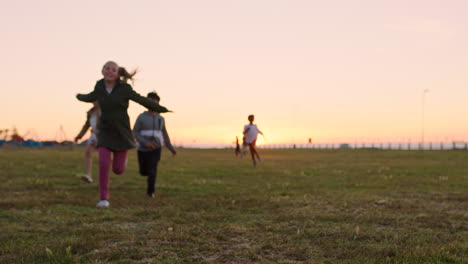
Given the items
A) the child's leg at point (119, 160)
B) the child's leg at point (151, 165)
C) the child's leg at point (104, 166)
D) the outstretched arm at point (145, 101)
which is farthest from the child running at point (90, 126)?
the child's leg at point (151, 165)

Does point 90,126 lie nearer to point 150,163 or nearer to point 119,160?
point 119,160

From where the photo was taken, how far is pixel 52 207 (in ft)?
24.0

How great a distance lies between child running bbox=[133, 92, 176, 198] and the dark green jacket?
47.9 inches

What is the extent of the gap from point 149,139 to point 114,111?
154 cm

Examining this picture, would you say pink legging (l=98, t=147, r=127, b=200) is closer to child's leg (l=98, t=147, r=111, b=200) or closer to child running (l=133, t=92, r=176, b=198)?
child's leg (l=98, t=147, r=111, b=200)

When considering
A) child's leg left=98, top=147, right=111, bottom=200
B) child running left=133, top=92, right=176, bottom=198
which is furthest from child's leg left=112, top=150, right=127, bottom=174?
child running left=133, top=92, right=176, bottom=198

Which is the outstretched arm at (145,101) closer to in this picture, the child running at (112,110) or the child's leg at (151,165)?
the child running at (112,110)

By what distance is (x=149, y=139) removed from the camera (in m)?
8.77

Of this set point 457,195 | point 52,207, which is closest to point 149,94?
point 52,207

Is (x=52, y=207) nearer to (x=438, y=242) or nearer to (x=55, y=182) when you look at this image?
(x=55, y=182)

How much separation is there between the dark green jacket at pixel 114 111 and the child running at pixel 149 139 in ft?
3.99

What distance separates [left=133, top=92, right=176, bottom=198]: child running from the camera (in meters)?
8.77

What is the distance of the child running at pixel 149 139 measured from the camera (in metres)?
8.77

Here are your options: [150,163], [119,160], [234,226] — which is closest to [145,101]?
[119,160]
